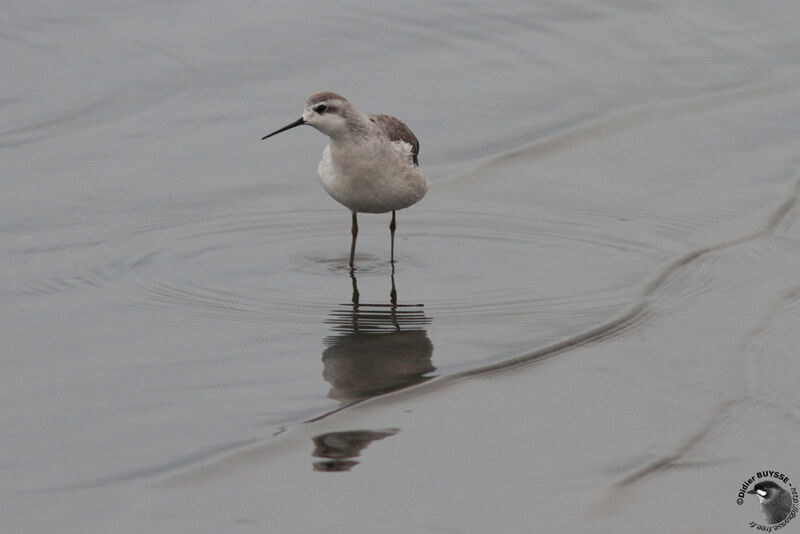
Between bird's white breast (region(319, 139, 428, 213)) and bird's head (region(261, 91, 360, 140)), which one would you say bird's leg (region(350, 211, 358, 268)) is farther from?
bird's head (region(261, 91, 360, 140))

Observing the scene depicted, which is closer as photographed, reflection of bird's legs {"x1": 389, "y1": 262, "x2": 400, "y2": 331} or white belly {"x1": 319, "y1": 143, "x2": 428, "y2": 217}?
reflection of bird's legs {"x1": 389, "y1": 262, "x2": 400, "y2": 331}

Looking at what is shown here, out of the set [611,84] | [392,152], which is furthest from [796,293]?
[611,84]

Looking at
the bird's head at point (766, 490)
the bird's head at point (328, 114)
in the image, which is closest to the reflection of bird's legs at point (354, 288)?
the bird's head at point (328, 114)

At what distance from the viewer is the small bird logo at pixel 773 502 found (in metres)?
6.11

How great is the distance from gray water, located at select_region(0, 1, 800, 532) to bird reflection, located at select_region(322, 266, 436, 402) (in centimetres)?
2

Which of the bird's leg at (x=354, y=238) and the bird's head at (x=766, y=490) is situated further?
the bird's leg at (x=354, y=238)

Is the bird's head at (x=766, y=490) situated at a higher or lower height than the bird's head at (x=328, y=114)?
lower

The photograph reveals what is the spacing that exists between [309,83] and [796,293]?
6.27 metres

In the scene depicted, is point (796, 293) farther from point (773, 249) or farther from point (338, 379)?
point (338, 379)

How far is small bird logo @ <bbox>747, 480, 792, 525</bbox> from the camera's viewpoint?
6105 millimetres

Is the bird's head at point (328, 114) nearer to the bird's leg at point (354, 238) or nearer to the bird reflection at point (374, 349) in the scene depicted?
the bird's leg at point (354, 238)

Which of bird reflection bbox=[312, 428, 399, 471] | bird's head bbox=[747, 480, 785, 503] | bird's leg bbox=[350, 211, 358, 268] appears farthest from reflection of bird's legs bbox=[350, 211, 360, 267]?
bird's head bbox=[747, 480, 785, 503]

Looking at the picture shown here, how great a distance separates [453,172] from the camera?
12.1m

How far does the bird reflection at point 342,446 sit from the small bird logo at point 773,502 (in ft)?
5.95
